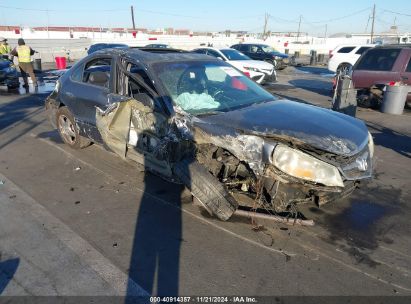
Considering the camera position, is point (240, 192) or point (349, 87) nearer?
point (240, 192)

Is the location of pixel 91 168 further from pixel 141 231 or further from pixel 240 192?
pixel 240 192

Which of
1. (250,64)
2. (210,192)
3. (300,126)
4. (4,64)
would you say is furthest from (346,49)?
(210,192)

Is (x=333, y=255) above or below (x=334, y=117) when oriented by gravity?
below

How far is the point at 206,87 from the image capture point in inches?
176

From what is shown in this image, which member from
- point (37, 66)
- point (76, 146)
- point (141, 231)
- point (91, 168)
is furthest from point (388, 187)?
point (37, 66)

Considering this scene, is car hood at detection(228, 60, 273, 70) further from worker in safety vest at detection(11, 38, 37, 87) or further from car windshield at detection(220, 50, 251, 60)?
worker in safety vest at detection(11, 38, 37, 87)

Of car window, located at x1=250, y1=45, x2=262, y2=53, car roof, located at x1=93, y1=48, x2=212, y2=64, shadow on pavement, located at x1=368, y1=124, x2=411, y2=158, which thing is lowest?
shadow on pavement, located at x1=368, y1=124, x2=411, y2=158

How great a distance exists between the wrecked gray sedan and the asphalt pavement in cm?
37

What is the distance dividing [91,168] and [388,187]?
4.28 m

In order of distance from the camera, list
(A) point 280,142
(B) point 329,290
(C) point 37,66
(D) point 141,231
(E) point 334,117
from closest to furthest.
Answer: (B) point 329,290 < (A) point 280,142 < (D) point 141,231 < (E) point 334,117 < (C) point 37,66

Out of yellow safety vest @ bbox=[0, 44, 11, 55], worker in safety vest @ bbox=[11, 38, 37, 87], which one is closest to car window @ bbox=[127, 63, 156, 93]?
worker in safety vest @ bbox=[11, 38, 37, 87]

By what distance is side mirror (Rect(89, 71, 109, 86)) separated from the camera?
4.99 meters

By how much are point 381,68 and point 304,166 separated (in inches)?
332

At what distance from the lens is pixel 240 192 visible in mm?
3637
